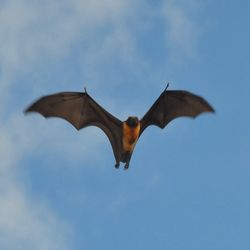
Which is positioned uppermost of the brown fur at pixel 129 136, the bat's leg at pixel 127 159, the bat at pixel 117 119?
the bat at pixel 117 119

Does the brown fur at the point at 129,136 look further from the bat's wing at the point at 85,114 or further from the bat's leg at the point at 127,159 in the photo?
the bat's wing at the point at 85,114

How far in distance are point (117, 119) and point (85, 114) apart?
1.75 m

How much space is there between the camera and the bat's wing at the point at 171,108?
2941 centimetres

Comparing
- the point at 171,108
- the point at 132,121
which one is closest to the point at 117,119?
the point at 132,121

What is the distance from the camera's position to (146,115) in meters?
30.9

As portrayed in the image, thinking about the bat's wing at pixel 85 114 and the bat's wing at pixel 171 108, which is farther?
the bat's wing at pixel 85 114

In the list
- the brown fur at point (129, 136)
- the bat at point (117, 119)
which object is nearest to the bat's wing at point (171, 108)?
the bat at point (117, 119)

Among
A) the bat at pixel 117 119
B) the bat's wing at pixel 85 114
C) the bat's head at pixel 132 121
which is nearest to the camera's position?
the bat's head at pixel 132 121

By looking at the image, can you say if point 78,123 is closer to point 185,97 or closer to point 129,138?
point 129,138

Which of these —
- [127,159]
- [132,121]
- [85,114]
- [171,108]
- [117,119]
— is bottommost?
[127,159]

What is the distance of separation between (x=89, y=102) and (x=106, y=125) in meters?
1.40

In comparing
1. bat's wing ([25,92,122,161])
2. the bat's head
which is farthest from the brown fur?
bat's wing ([25,92,122,161])

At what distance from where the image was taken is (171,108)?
30859mm

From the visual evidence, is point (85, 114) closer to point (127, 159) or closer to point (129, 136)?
point (129, 136)
